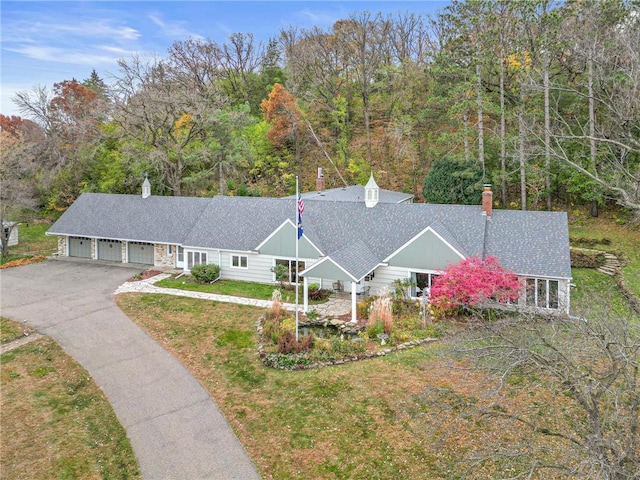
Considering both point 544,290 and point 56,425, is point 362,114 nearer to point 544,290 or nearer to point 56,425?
point 544,290

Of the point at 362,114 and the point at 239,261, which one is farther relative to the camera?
the point at 362,114

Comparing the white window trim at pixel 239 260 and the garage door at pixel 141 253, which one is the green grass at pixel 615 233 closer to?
the white window trim at pixel 239 260

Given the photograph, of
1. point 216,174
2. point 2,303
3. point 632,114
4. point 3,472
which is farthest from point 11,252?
point 632,114

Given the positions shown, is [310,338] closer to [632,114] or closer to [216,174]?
[632,114]

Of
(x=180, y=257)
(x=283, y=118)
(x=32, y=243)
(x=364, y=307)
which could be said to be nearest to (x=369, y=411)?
(x=364, y=307)

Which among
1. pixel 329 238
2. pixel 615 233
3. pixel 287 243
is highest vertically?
pixel 615 233

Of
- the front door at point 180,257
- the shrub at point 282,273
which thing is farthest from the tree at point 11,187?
the shrub at point 282,273
